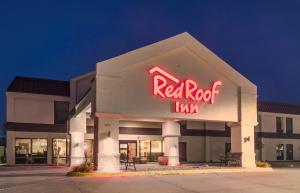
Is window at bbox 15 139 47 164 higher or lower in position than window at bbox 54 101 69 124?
lower

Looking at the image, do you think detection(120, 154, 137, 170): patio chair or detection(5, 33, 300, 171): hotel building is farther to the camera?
detection(120, 154, 137, 170): patio chair

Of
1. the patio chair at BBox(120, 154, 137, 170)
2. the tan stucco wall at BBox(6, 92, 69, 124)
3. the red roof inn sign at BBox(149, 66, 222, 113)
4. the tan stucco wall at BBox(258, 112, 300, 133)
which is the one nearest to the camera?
the red roof inn sign at BBox(149, 66, 222, 113)

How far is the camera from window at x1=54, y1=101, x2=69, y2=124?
39.1 meters

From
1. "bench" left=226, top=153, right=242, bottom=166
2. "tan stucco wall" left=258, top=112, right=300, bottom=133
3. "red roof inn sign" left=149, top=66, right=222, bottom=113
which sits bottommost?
"bench" left=226, top=153, right=242, bottom=166

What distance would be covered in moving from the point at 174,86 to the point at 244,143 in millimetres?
7193

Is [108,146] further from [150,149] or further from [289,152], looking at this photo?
[289,152]

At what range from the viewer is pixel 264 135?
5259 cm

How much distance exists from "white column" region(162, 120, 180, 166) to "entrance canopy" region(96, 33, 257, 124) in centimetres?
607

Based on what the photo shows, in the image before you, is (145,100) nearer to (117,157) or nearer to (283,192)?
(117,157)

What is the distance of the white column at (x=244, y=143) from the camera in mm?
30578

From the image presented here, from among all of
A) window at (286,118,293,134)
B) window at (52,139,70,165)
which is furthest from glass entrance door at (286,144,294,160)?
window at (52,139,70,165)

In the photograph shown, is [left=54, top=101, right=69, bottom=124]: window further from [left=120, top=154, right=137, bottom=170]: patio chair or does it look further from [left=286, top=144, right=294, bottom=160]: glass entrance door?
[left=286, top=144, right=294, bottom=160]: glass entrance door

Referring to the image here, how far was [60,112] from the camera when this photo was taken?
129 feet

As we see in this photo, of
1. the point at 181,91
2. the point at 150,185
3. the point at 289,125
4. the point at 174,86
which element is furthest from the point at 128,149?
the point at 289,125
